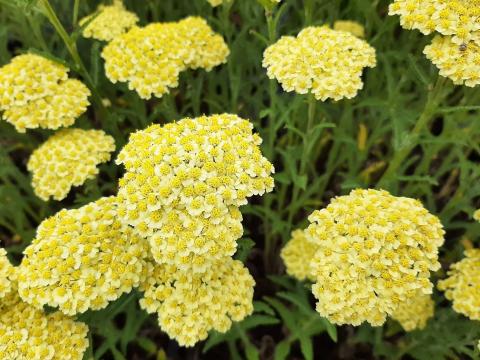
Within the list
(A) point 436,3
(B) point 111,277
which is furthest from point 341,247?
(A) point 436,3

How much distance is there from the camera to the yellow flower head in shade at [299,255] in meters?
2.95

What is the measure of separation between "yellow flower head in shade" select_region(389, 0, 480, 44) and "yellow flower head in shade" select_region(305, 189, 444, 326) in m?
0.88

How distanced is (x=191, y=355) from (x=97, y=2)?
10.5 ft

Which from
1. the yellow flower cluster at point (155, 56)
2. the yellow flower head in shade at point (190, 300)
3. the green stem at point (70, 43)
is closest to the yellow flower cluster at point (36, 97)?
the green stem at point (70, 43)

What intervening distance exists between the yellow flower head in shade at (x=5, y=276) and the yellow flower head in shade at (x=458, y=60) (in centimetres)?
238

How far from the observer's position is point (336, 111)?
3.64 m

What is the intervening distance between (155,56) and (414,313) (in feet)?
7.41

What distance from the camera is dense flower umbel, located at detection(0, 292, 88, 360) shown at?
209 cm

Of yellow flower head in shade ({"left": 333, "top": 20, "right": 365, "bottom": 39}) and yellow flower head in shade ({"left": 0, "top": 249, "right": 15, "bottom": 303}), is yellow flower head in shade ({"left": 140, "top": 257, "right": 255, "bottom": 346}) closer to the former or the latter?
yellow flower head in shade ({"left": 0, "top": 249, "right": 15, "bottom": 303})

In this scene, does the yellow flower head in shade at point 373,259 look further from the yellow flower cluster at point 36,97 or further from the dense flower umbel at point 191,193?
the yellow flower cluster at point 36,97

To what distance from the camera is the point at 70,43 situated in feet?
9.00

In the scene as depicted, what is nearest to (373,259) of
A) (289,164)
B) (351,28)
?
(289,164)

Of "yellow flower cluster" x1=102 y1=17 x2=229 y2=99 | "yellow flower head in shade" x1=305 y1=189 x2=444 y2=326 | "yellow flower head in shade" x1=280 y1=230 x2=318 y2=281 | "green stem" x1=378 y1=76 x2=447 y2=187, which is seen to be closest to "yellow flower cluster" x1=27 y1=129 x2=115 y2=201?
"yellow flower cluster" x1=102 y1=17 x2=229 y2=99

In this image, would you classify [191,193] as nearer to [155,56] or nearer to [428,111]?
[155,56]
